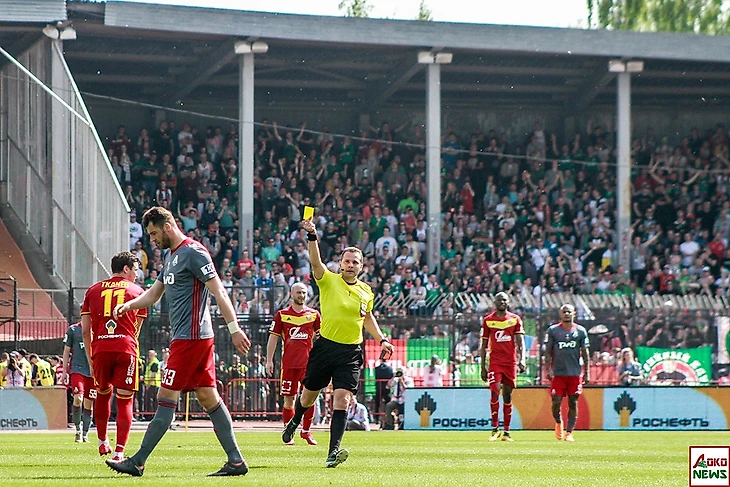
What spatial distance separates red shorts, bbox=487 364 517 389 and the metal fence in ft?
36.9

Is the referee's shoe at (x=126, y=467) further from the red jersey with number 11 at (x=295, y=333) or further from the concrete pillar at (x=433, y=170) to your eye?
the concrete pillar at (x=433, y=170)

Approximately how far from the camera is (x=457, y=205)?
3875cm

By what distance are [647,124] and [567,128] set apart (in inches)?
122

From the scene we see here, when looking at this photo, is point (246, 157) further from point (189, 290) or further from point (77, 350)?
point (189, 290)

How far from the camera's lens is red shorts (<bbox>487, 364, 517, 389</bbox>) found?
20.0 metres

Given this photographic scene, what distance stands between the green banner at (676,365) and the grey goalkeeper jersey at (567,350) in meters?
8.38

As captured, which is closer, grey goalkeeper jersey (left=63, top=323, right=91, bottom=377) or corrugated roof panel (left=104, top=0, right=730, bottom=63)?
grey goalkeeper jersey (left=63, top=323, right=91, bottom=377)

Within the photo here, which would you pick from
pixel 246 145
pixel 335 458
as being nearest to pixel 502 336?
pixel 335 458

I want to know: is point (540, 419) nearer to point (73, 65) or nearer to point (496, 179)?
point (496, 179)

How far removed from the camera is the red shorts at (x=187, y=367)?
391 inches

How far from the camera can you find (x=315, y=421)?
2652 cm

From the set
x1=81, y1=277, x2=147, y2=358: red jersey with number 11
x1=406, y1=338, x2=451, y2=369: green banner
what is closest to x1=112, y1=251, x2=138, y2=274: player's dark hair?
x1=81, y1=277, x2=147, y2=358: red jersey with number 11

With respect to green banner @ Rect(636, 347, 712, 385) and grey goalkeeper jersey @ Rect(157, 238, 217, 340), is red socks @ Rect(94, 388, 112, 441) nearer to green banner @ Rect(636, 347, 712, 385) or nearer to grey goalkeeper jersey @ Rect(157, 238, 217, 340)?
grey goalkeeper jersey @ Rect(157, 238, 217, 340)
